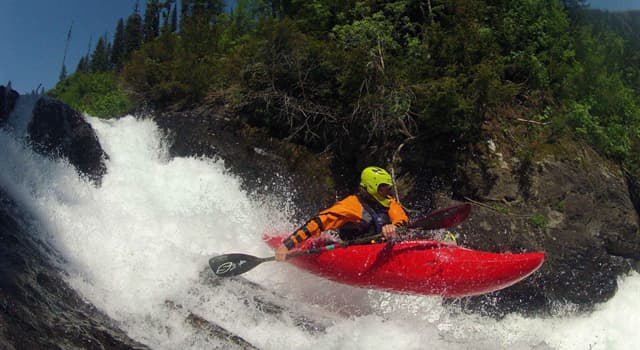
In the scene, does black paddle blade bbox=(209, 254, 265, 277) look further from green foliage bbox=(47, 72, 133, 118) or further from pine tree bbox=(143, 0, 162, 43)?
pine tree bbox=(143, 0, 162, 43)

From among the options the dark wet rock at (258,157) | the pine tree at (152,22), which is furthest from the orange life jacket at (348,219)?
the pine tree at (152,22)

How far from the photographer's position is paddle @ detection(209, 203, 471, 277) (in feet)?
13.2

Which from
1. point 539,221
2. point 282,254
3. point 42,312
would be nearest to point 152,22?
point 539,221

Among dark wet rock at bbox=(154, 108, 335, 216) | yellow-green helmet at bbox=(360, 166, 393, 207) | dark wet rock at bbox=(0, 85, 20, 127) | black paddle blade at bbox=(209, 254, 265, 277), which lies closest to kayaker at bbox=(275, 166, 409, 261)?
yellow-green helmet at bbox=(360, 166, 393, 207)

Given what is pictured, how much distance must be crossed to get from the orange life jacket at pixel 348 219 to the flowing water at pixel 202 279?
25.2 inches

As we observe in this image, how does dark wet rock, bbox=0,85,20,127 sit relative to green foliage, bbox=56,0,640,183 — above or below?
above

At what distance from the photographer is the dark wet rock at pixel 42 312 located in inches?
95.8

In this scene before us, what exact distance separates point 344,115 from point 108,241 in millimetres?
5449

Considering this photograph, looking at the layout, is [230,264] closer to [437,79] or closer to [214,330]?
[214,330]

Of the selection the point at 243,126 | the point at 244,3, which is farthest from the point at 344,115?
the point at 244,3

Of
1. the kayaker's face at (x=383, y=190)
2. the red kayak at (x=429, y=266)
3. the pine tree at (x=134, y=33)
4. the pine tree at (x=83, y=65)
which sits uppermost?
the pine tree at (x=83, y=65)

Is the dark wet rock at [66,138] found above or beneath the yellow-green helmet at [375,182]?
above

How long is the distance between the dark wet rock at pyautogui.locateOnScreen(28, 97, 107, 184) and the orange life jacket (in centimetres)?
397

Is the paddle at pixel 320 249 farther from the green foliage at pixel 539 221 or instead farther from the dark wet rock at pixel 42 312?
the green foliage at pixel 539 221
